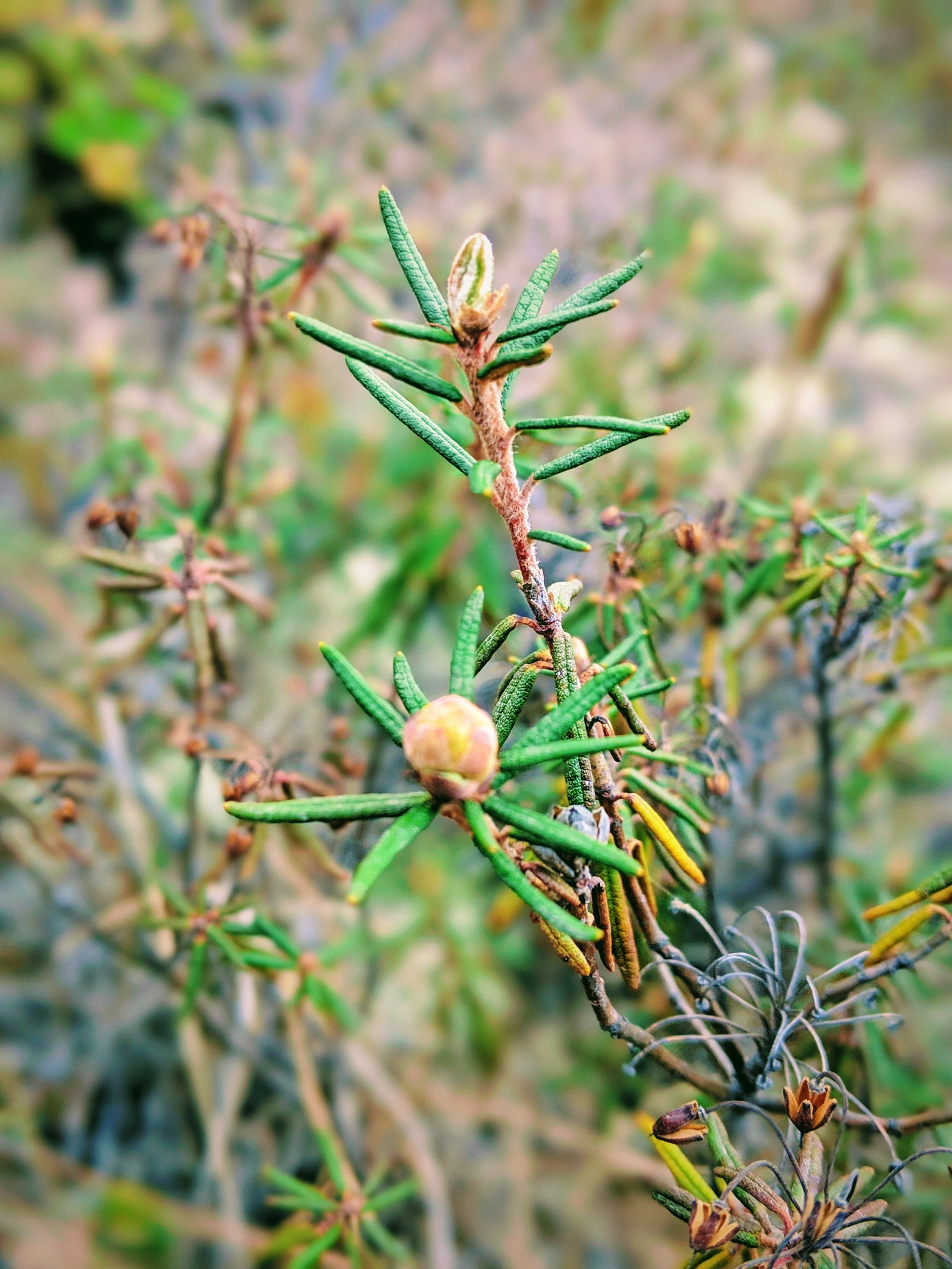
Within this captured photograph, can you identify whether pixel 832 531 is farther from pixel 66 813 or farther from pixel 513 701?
pixel 66 813

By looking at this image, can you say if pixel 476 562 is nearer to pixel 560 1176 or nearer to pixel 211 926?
pixel 211 926

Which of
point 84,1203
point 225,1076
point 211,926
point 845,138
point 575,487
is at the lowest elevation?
point 84,1203

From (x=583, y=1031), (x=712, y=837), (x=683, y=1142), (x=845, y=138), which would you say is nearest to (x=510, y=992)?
(x=583, y=1031)

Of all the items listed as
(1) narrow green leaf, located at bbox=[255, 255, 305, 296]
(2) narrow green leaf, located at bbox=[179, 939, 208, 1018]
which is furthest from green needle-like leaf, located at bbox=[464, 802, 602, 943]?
(1) narrow green leaf, located at bbox=[255, 255, 305, 296]

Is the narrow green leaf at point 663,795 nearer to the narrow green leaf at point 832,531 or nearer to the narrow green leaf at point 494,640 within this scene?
the narrow green leaf at point 494,640

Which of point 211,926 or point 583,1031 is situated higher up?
point 211,926

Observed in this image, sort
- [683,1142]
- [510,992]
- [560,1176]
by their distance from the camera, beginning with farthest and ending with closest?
[510,992] < [560,1176] < [683,1142]

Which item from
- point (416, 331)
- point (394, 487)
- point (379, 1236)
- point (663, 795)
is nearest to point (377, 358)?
point (416, 331)
